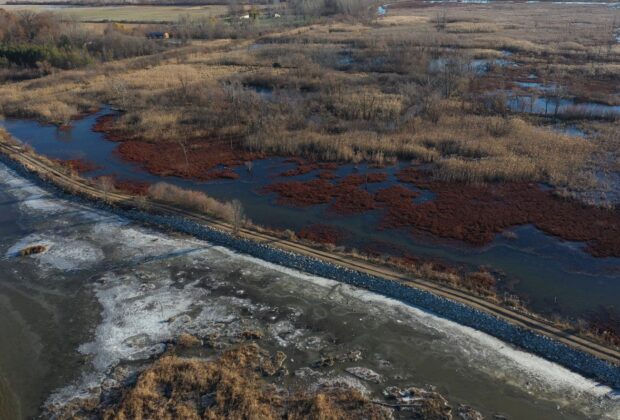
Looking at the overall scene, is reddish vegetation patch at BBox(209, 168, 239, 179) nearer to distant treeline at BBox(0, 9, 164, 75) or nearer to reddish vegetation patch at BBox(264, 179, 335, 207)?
reddish vegetation patch at BBox(264, 179, 335, 207)

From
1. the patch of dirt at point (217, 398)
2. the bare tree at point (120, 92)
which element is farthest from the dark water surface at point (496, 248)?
the bare tree at point (120, 92)

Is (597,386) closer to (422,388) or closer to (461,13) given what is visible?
(422,388)

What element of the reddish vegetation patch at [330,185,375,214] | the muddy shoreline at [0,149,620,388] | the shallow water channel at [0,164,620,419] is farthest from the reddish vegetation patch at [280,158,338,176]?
the shallow water channel at [0,164,620,419]

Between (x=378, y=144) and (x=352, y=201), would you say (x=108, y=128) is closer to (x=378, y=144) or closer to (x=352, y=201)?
(x=378, y=144)

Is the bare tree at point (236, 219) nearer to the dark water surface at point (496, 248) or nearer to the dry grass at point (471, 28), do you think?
the dark water surface at point (496, 248)

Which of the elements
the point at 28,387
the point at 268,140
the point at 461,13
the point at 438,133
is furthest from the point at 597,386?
the point at 461,13
